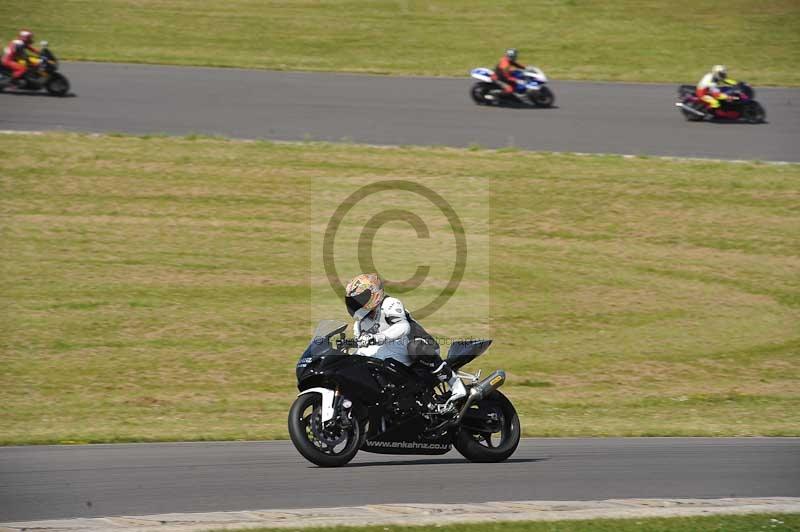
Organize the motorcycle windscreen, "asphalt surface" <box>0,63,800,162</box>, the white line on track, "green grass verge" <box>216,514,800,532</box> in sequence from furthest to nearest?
"asphalt surface" <box>0,63,800,162</box>
the motorcycle windscreen
"green grass verge" <box>216,514,800,532</box>
the white line on track

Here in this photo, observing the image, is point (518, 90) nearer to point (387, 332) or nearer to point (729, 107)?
point (729, 107)

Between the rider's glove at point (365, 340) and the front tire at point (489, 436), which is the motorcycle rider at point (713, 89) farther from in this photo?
the rider's glove at point (365, 340)

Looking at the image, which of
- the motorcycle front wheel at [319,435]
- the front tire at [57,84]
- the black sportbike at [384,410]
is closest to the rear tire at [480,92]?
the front tire at [57,84]

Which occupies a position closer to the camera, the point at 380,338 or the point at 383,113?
the point at 380,338

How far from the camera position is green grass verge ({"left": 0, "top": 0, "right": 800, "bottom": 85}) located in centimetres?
3425

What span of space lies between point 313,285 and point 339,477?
32.9 feet

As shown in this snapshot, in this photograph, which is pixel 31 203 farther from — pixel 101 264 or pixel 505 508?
pixel 505 508

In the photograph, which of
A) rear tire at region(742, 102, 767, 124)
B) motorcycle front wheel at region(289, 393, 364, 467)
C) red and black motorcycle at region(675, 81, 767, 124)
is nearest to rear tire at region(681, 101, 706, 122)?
red and black motorcycle at region(675, 81, 767, 124)

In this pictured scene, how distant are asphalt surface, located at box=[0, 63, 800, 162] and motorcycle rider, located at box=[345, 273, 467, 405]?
53.6 ft

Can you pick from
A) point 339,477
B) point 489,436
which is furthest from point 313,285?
point 339,477

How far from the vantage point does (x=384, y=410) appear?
973cm

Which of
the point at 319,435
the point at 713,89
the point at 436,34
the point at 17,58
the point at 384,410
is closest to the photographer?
the point at 319,435

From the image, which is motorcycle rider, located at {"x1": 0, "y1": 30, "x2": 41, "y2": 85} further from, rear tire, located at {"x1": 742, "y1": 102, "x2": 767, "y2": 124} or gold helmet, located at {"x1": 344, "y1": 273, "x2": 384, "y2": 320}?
gold helmet, located at {"x1": 344, "y1": 273, "x2": 384, "y2": 320}

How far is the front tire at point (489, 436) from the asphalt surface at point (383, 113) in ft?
53.2
